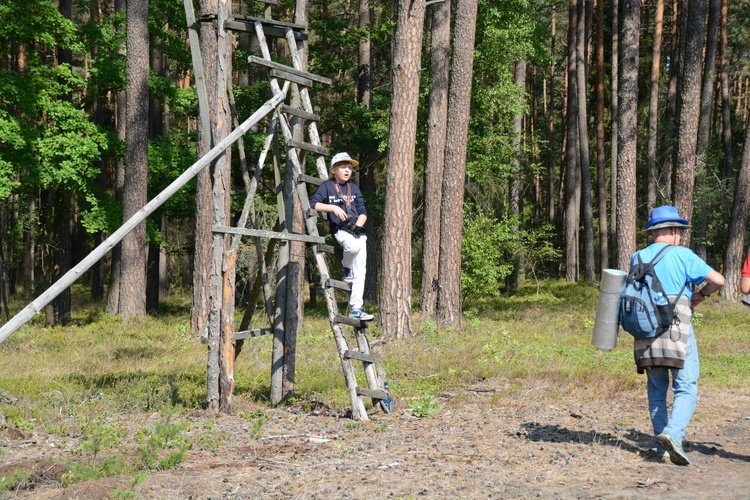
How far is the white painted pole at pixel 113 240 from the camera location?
634 centimetres

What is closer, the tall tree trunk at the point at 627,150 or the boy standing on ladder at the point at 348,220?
the boy standing on ladder at the point at 348,220

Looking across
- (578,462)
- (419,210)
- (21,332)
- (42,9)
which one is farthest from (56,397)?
(419,210)

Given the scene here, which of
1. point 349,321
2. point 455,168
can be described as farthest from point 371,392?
point 455,168

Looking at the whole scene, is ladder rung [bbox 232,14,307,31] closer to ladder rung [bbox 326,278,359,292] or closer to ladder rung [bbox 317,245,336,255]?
ladder rung [bbox 317,245,336,255]

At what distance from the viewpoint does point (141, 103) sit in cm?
2052

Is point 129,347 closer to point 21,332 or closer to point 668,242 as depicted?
point 21,332

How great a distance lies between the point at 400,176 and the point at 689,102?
33.6 ft

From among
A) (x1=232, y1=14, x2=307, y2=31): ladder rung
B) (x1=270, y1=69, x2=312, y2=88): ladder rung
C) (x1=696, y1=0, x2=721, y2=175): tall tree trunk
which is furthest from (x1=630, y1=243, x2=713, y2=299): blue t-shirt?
(x1=696, y1=0, x2=721, y2=175): tall tree trunk

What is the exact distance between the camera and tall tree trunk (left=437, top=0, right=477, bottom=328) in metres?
17.4

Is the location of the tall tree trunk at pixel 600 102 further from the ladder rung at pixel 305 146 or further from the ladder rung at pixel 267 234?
the ladder rung at pixel 267 234

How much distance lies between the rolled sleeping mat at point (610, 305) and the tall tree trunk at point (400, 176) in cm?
747

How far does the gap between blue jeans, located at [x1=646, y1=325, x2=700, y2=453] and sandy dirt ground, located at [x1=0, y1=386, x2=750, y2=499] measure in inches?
12.6

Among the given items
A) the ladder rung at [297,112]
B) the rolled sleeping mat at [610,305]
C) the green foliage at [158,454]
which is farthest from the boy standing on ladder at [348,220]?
the green foliage at [158,454]

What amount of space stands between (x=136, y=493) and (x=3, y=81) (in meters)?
16.8
